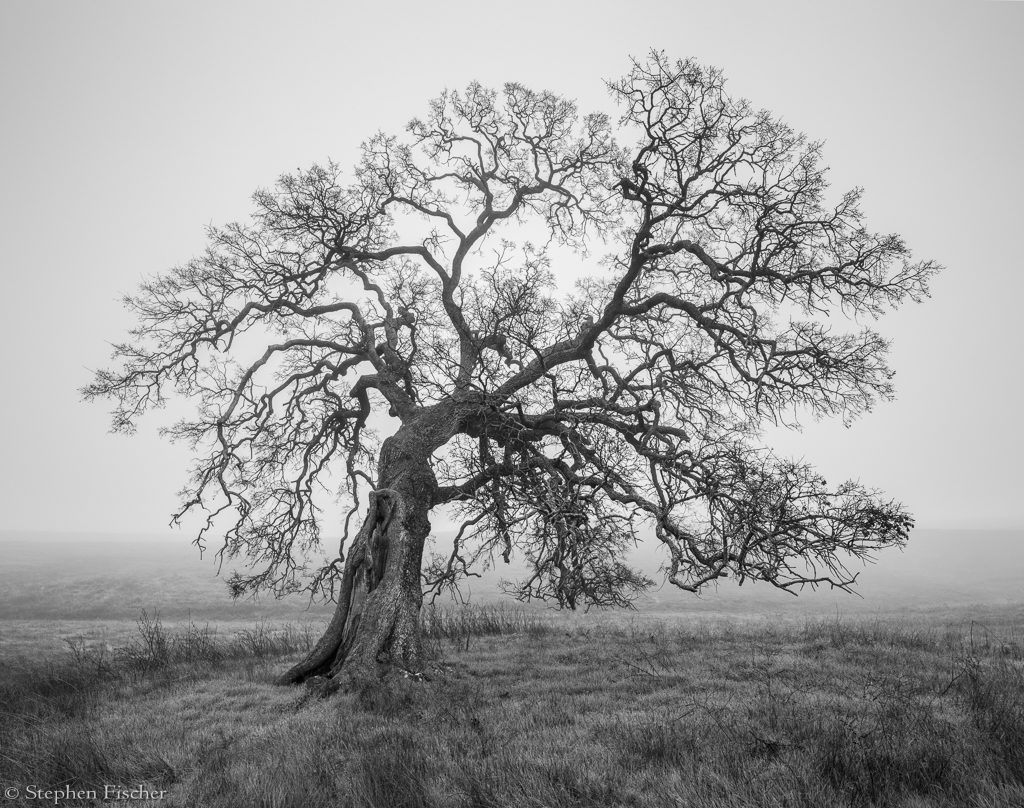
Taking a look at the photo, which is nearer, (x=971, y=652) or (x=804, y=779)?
(x=804, y=779)

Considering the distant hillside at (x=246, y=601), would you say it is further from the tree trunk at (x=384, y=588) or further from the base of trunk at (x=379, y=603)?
the base of trunk at (x=379, y=603)

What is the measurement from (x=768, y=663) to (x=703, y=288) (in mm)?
8154

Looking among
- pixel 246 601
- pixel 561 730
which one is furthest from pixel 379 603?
pixel 246 601

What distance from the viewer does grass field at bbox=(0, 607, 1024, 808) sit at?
420 centimetres

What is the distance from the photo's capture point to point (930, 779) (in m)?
3.99

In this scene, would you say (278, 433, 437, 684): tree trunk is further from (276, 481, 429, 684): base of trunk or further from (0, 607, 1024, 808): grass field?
(0, 607, 1024, 808): grass field

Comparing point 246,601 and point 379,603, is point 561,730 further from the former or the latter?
point 246,601

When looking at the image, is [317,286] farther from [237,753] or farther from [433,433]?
[237,753]

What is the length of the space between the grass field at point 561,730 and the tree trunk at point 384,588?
64 cm

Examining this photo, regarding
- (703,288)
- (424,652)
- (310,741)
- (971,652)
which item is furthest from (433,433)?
(971,652)

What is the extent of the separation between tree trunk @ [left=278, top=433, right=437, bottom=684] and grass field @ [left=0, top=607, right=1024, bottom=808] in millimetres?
645

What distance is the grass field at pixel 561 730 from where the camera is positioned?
4.20 meters

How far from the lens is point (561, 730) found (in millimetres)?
6145

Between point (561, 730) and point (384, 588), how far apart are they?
4798 mm
